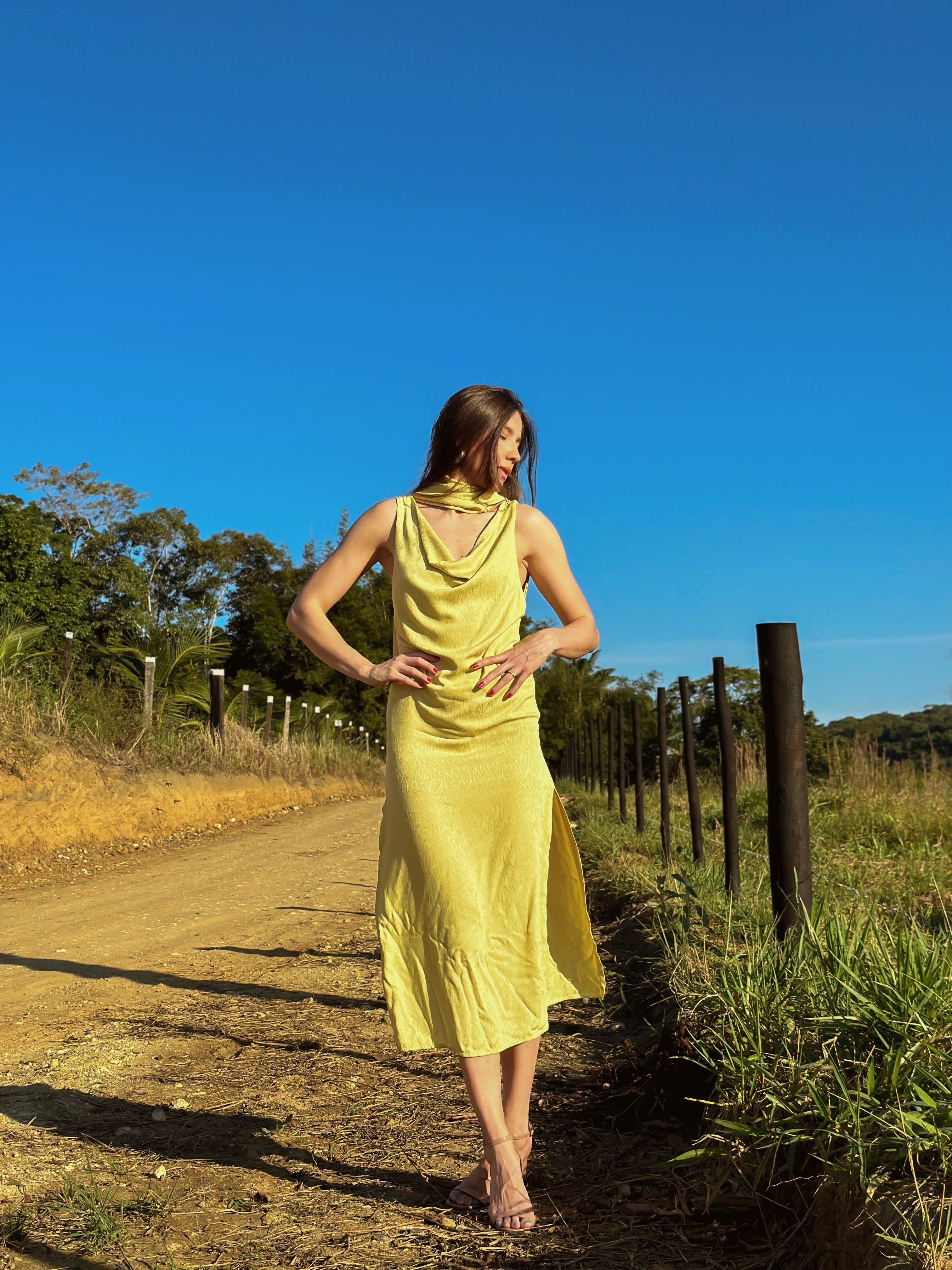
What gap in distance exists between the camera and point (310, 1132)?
8.83 ft

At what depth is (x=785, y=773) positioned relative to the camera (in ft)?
10.2

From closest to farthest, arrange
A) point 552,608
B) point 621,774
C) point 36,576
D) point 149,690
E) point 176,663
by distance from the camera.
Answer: point 552,608 → point 621,774 → point 149,690 → point 176,663 → point 36,576

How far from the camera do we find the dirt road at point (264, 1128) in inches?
80.8

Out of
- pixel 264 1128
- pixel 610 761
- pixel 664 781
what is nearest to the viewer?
pixel 264 1128

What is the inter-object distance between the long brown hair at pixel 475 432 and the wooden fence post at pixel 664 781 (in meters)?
4.13

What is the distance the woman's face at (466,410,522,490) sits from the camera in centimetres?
243

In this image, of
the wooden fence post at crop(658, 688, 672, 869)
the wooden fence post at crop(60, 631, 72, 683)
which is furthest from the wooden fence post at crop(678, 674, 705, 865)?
the wooden fence post at crop(60, 631, 72, 683)

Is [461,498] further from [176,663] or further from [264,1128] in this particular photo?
[176,663]

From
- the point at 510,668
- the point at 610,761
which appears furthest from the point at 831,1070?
the point at 610,761

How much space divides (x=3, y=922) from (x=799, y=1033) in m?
5.40

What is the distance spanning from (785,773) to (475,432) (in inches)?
60.4

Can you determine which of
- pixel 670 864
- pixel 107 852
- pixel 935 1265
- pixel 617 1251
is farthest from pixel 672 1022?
pixel 107 852

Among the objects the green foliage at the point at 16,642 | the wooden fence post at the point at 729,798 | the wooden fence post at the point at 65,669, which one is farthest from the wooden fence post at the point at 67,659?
the wooden fence post at the point at 729,798

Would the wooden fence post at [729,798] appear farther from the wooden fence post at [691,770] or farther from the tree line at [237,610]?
the tree line at [237,610]
